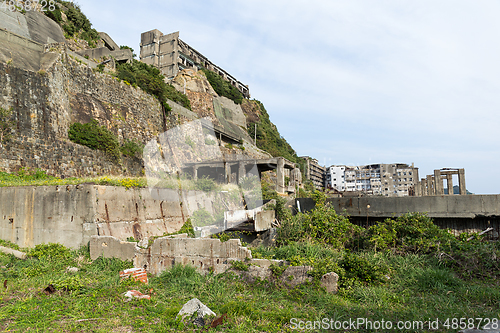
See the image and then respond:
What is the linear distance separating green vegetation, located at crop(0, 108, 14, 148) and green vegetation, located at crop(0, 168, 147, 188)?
4.86 feet

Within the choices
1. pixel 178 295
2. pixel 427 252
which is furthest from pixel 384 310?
pixel 178 295

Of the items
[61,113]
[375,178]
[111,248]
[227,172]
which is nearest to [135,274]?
[111,248]

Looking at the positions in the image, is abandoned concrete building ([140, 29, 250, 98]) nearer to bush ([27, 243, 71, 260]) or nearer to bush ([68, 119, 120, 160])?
bush ([68, 119, 120, 160])

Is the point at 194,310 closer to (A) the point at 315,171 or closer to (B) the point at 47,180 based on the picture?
(B) the point at 47,180

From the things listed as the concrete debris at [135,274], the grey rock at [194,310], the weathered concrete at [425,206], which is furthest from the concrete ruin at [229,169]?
the grey rock at [194,310]

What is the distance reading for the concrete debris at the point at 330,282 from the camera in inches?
264

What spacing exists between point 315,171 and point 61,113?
84.1 meters

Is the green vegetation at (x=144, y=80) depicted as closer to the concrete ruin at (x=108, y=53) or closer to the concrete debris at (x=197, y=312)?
the concrete ruin at (x=108, y=53)

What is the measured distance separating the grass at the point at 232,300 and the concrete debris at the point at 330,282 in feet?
0.53

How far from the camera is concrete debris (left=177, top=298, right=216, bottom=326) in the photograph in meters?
5.44

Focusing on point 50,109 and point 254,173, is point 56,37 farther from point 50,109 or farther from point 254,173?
point 254,173

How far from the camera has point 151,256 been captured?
337 inches

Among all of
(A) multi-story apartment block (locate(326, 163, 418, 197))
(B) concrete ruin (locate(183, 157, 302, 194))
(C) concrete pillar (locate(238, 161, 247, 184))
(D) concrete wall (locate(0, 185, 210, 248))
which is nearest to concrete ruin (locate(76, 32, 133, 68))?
(B) concrete ruin (locate(183, 157, 302, 194))

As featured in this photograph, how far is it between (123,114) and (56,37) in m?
9.06
